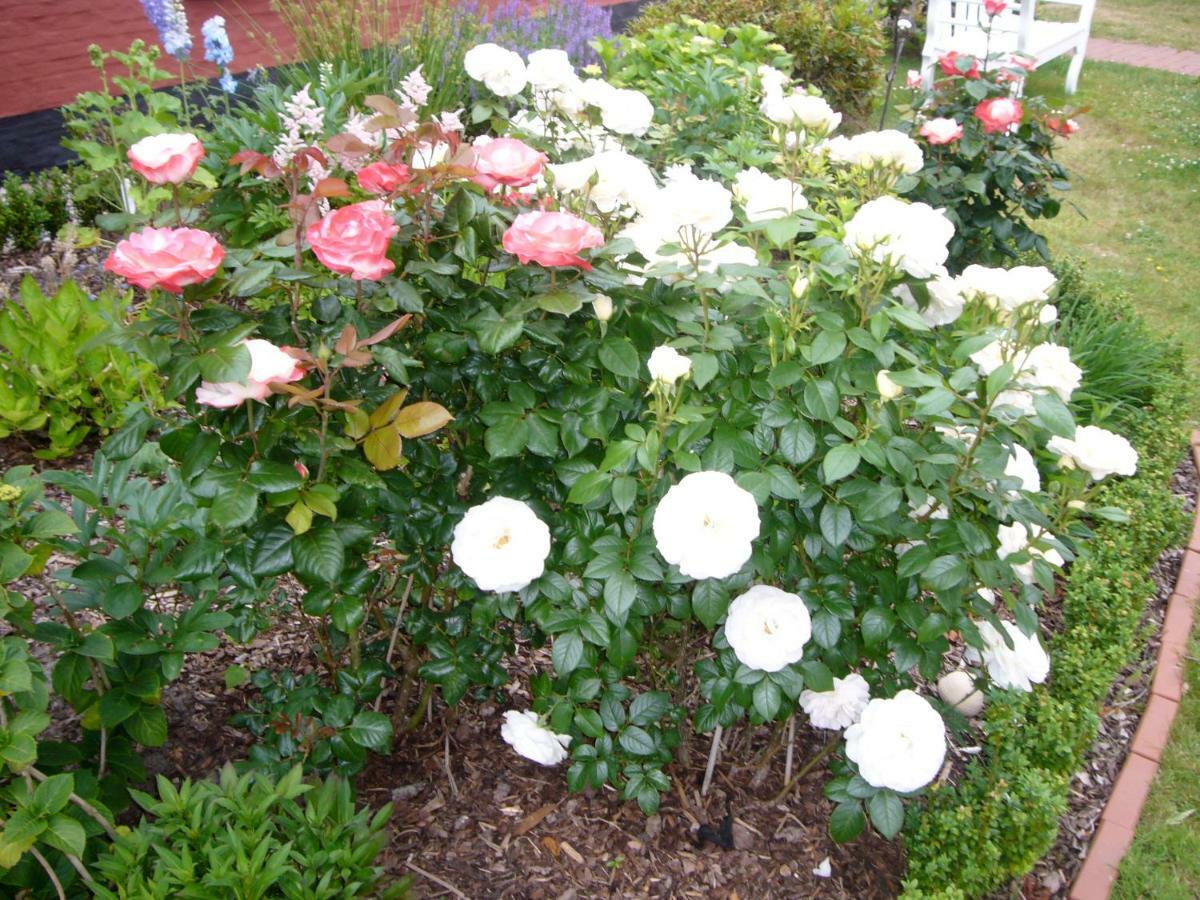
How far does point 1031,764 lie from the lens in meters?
2.22

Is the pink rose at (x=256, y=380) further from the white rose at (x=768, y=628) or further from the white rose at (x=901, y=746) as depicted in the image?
the white rose at (x=901, y=746)

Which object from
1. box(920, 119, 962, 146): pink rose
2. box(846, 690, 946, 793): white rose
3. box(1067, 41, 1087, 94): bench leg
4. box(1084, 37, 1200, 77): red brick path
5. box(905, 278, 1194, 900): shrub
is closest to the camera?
box(846, 690, 946, 793): white rose

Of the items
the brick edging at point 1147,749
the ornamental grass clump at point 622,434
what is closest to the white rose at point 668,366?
the ornamental grass clump at point 622,434

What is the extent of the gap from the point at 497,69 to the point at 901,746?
1.63 m

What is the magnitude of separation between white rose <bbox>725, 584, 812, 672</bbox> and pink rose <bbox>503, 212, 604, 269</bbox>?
26.2 inches

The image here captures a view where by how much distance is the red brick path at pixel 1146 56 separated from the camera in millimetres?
9281

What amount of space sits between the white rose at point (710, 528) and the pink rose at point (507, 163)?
0.60m

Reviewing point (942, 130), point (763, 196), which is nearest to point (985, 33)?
point (942, 130)

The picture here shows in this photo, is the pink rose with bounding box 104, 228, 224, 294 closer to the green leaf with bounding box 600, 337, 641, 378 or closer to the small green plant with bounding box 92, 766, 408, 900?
the green leaf with bounding box 600, 337, 641, 378

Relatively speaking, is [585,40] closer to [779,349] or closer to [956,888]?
[779,349]

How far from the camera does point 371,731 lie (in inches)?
72.8

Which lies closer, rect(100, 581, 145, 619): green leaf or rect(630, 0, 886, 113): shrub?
rect(100, 581, 145, 619): green leaf

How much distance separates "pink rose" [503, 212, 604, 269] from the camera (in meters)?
1.46

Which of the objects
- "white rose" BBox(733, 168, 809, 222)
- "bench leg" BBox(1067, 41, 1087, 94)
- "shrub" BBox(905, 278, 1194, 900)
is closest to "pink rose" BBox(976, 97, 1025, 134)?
"shrub" BBox(905, 278, 1194, 900)
